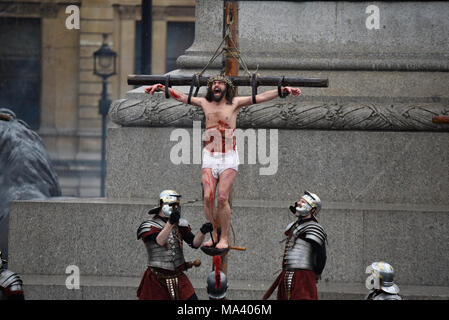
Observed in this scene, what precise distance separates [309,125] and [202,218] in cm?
186

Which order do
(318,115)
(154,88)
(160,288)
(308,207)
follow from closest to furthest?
(154,88) → (308,207) → (160,288) → (318,115)

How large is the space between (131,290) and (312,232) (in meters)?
2.71

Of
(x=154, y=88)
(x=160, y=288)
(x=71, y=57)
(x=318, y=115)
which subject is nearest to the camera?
(x=154, y=88)

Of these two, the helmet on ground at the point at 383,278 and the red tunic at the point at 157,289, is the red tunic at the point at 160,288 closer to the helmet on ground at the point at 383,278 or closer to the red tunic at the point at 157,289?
the red tunic at the point at 157,289

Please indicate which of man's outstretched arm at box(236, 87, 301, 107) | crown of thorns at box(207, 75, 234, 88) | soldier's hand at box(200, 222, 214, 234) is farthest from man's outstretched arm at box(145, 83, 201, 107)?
soldier's hand at box(200, 222, 214, 234)

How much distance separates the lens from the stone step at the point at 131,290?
13.7m

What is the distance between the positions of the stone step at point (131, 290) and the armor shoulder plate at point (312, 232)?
158cm

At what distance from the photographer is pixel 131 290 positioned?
1392 cm

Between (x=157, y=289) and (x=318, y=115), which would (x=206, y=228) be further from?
(x=318, y=115)

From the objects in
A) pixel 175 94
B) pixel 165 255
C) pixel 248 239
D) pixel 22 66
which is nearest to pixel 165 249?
pixel 165 255
